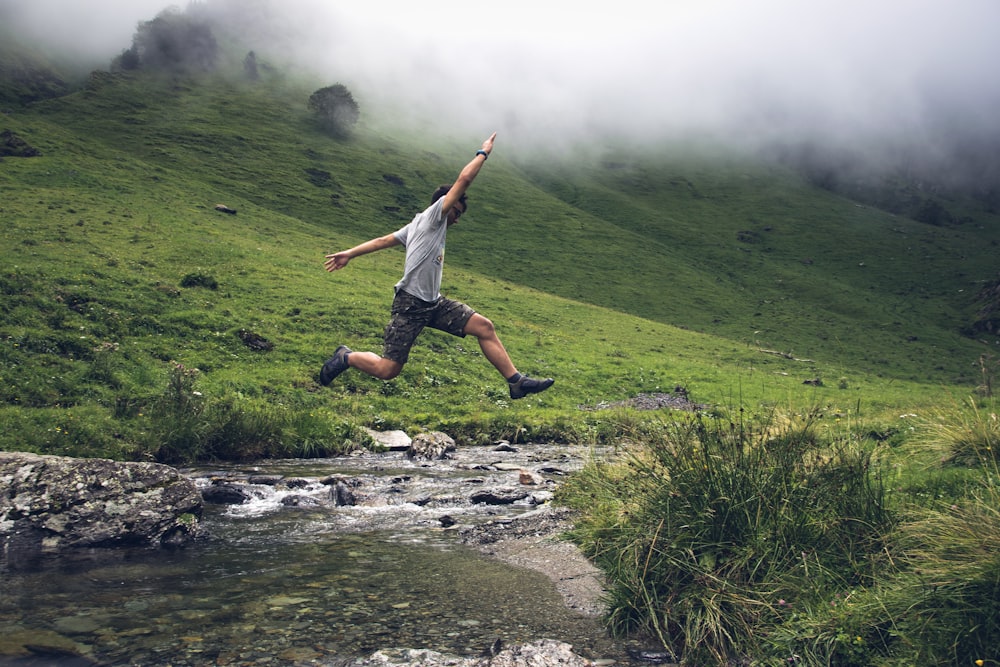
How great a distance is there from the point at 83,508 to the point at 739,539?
7838mm

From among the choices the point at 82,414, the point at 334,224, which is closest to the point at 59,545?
the point at 82,414

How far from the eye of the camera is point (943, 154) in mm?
183500

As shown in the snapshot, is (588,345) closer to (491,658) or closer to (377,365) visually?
(377,365)

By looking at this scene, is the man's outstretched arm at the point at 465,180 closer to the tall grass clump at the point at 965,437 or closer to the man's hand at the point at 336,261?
the man's hand at the point at 336,261

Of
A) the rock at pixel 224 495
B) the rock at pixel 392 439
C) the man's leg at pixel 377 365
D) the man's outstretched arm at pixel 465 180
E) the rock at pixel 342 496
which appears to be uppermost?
the man's outstretched arm at pixel 465 180

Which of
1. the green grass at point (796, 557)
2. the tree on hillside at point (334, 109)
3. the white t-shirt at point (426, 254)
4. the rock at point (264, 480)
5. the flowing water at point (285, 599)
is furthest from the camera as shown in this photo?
the tree on hillside at point (334, 109)

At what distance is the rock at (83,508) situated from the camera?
851cm

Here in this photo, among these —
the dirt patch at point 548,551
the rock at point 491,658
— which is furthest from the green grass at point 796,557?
the rock at point 491,658

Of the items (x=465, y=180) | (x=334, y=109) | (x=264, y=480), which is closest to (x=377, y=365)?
(x=465, y=180)

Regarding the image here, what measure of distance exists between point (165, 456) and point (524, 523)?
28.5 feet

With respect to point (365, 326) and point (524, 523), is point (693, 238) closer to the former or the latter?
point (365, 326)

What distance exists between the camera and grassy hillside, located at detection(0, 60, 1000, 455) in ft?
70.9

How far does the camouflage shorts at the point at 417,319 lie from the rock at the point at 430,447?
7465mm

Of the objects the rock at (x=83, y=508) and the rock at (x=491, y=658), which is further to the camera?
the rock at (x=83, y=508)
